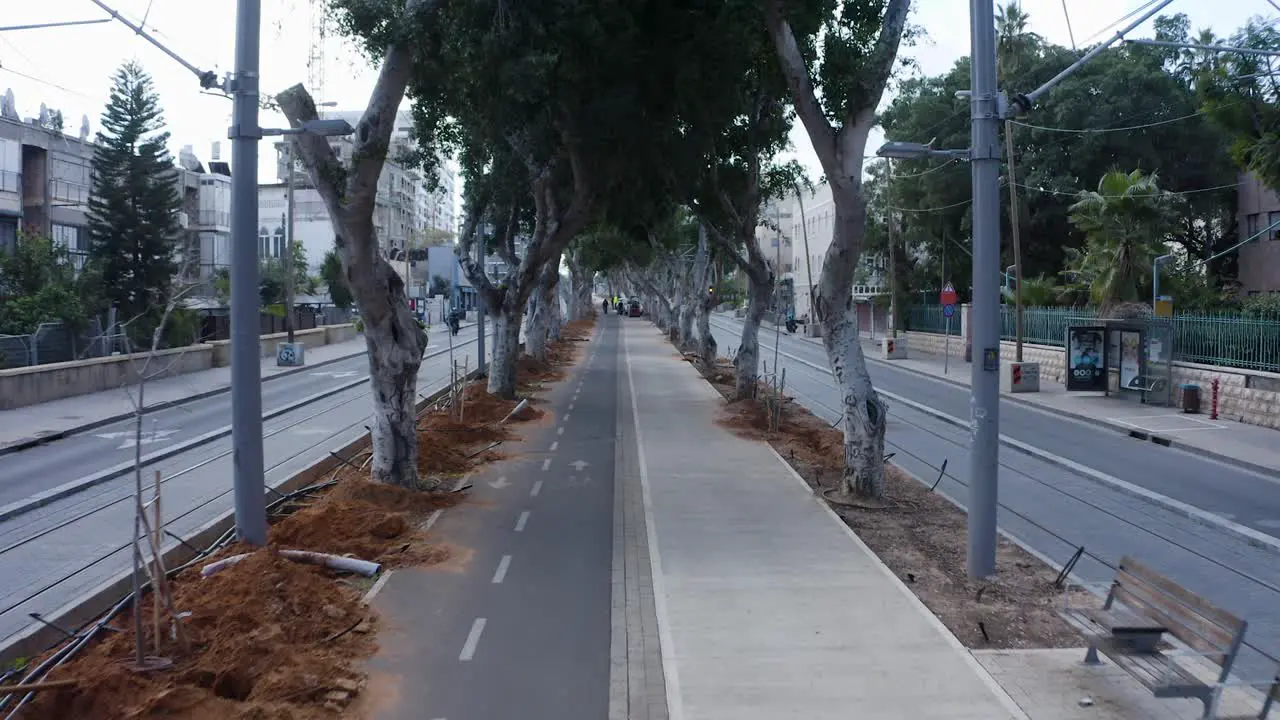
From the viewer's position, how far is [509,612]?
980 centimetres

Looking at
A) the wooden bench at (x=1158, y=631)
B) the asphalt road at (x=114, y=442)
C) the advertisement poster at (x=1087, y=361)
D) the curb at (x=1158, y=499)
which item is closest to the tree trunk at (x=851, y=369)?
the curb at (x=1158, y=499)

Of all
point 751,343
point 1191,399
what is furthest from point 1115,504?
point 751,343

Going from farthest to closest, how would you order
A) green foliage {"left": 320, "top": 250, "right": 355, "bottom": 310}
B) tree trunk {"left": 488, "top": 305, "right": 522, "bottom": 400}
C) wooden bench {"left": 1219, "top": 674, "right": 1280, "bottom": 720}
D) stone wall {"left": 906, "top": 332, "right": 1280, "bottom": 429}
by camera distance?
green foliage {"left": 320, "top": 250, "right": 355, "bottom": 310} → tree trunk {"left": 488, "top": 305, "right": 522, "bottom": 400} → stone wall {"left": 906, "top": 332, "right": 1280, "bottom": 429} → wooden bench {"left": 1219, "top": 674, "right": 1280, "bottom": 720}

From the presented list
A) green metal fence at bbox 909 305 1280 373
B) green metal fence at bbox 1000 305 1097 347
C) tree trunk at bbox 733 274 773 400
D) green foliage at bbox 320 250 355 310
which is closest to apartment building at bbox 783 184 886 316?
green metal fence at bbox 1000 305 1097 347

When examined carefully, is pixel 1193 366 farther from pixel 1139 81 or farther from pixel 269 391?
pixel 269 391

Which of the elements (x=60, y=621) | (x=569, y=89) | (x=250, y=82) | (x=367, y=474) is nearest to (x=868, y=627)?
(x=60, y=621)

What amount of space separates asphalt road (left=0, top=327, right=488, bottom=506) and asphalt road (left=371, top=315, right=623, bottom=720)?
358cm

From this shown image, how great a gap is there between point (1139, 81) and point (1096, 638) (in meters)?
39.1

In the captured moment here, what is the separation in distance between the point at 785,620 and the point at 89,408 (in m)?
22.2

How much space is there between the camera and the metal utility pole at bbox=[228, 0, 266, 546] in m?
10.6

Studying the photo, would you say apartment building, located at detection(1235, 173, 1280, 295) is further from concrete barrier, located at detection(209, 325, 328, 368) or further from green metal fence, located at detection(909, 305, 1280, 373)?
concrete barrier, located at detection(209, 325, 328, 368)

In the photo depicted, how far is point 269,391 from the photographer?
3166 centimetres

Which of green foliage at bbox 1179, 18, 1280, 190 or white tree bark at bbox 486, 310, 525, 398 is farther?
white tree bark at bbox 486, 310, 525, 398

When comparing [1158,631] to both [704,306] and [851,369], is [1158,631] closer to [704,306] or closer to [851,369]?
[851,369]
